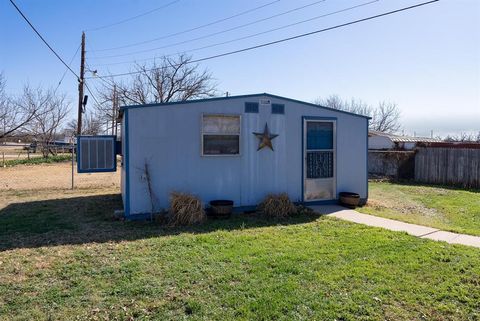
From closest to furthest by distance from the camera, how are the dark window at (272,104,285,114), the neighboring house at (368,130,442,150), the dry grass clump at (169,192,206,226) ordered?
the dry grass clump at (169,192,206,226)
the dark window at (272,104,285,114)
the neighboring house at (368,130,442,150)

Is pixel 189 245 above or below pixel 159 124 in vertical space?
below

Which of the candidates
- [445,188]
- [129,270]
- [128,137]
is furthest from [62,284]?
[445,188]

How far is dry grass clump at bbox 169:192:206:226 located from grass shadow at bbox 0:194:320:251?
0.64 ft

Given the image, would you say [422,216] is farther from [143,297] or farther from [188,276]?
[143,297]

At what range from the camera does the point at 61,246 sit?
17.9 ft

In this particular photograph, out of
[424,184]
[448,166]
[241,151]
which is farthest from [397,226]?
[448,166]

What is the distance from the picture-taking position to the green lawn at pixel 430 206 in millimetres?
7652

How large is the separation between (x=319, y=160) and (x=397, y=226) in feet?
9.15

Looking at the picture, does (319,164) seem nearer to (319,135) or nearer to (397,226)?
(319,135)

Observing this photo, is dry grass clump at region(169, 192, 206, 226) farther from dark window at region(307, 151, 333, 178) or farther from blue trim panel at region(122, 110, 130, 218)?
dark window at region(307, 151, 333, 178)

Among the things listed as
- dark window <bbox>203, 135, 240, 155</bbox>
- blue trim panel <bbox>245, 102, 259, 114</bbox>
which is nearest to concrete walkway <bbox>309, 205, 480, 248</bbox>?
dark window <bbox>203, 135, 240, 155</bbox>

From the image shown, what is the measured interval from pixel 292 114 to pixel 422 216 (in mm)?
3864

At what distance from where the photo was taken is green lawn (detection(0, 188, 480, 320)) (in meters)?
3.41

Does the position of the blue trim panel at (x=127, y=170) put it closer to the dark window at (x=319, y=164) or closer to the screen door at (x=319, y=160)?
the screen door at (x=319, y=160)
